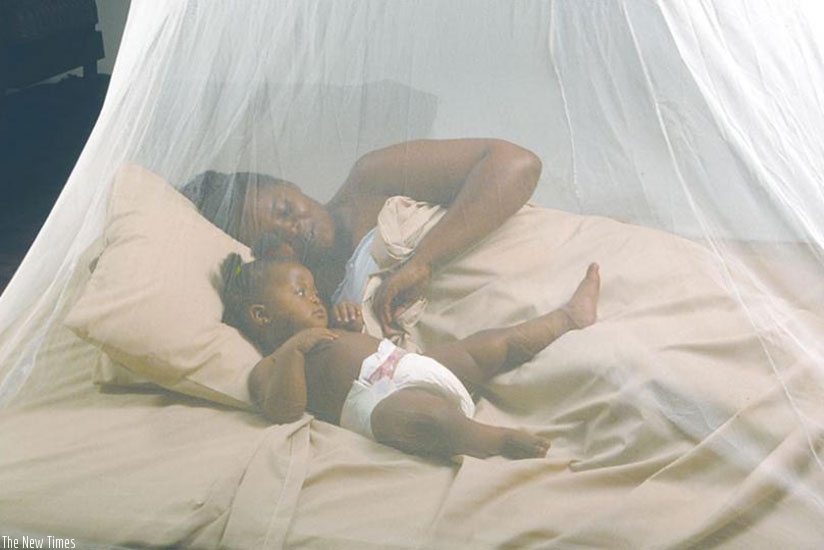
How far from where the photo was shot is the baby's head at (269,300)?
4.98 feet

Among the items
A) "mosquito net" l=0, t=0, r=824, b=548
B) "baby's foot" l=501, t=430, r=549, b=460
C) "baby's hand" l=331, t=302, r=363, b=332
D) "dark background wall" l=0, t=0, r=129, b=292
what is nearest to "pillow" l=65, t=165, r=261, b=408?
"mosquito net" l=0, t=0, r=824, b=548

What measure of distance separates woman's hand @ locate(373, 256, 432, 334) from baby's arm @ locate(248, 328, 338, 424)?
0.09 meters

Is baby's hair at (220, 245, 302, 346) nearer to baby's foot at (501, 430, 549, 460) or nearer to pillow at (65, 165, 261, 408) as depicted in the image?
pillow at (65, 165, 261, 408)

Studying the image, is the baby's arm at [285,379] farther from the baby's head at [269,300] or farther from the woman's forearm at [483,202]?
the woman's forearm at [483,202]

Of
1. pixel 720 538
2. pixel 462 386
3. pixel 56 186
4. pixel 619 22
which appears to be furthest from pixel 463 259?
pixel 56 186

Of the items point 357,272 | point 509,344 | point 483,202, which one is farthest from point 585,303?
point 357,272

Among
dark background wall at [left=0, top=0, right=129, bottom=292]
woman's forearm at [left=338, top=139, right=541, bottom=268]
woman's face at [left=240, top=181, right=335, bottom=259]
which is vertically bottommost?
dark background wall at [left=0, top=0, right=129, bottom=292]

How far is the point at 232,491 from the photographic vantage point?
1.39 meters

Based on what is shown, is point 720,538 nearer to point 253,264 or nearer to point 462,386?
point 462,386

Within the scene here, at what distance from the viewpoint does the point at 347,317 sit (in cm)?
153

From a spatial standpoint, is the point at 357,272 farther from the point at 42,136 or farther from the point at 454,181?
the point at 42,136

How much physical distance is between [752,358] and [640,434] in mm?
186

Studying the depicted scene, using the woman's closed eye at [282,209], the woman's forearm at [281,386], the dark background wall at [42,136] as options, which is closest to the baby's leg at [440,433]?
the woman's forearm at [281,386]

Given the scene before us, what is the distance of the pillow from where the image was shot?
151 cm
